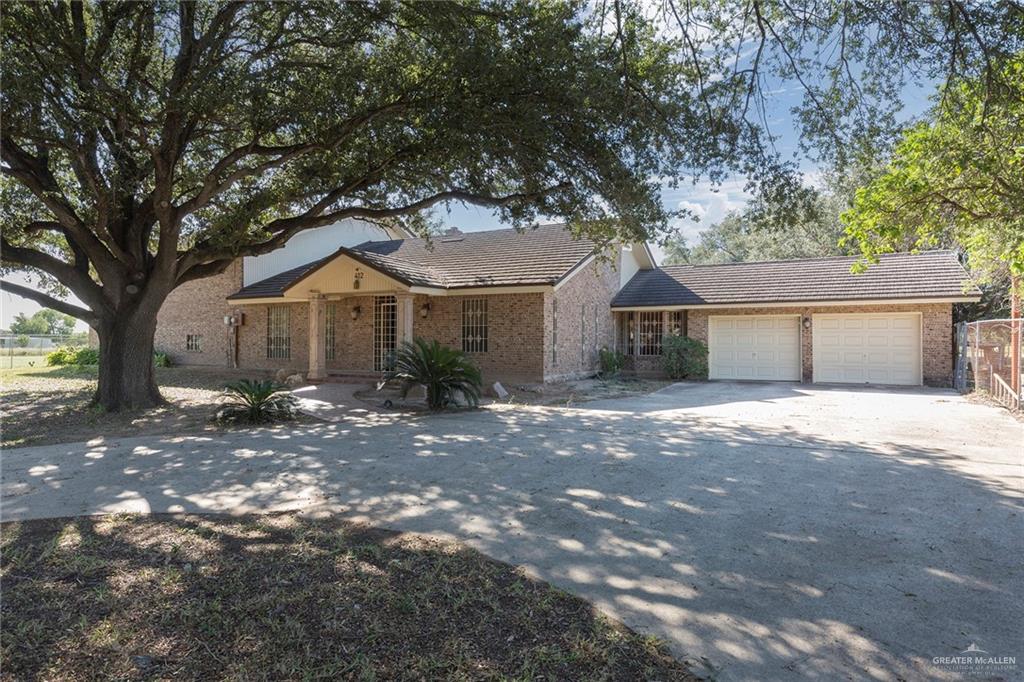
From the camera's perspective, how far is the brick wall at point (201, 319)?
22375 millimetres

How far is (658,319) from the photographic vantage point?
21109 mm

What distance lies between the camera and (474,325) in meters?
17.2

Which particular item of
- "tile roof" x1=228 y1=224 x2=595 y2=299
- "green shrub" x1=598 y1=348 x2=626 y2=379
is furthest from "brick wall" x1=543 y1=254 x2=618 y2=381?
"tile roof" x1=228 y1=224 x2=595 y2=299

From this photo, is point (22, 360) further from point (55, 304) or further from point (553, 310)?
point (553, 310)

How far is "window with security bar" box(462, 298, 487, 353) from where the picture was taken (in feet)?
55.8

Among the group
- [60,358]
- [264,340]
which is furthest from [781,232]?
[60,358]

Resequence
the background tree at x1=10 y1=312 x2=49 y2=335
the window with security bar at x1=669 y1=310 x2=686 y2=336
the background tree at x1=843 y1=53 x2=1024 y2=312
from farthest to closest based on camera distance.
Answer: the background tree at x1=10 y1=312 x2=49 y2=335, the window with security bar at x1=669 y1=310 x2=686 y2=336, the background tree at x1=843 y1=53 x2=1024 y2=312

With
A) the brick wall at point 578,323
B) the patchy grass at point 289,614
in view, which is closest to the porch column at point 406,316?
the brick wall at point 578,323

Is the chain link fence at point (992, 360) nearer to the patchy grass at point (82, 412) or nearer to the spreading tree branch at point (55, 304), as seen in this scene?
the patchy grass at point (82, 412)

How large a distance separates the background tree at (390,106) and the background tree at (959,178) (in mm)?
644

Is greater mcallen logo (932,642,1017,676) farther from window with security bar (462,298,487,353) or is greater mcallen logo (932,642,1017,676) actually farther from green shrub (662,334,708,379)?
green shrub (662,334,708,379)

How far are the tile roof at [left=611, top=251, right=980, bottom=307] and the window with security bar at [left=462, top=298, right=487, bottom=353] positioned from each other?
20.2ft

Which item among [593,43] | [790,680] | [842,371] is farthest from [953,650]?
[842,371]

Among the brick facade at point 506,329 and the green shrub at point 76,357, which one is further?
the green shrub at point 76,357
